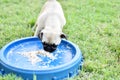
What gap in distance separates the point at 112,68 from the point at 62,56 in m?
0.80

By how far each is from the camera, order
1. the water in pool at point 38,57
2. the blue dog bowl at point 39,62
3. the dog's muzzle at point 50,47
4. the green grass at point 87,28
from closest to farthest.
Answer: the blue dog bowl at point 39,62 → the water in pool at point 38,57 → the dog's muzzle at point 50,47 → the green grass at point 87,28

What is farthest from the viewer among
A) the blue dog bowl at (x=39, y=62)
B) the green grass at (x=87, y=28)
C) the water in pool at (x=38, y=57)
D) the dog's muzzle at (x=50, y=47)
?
the green grass at (x=87, y=28)

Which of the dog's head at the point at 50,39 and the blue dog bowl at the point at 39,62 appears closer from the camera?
the blue dog bowl at the point at 39,62

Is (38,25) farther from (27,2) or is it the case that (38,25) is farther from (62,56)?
(27,2)

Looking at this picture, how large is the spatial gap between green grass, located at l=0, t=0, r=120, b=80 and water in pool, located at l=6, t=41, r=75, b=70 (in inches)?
12.4

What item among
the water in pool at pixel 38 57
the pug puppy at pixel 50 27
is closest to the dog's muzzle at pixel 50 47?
the pug puppy at pixel 50 27

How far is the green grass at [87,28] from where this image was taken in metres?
4.57

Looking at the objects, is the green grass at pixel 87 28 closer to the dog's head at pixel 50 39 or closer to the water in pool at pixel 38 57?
the water in pool at pixel 38 57

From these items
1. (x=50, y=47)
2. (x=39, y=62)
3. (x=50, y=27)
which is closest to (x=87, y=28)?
(x=50, y=27)

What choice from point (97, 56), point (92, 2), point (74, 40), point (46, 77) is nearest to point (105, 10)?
point (92, 2)

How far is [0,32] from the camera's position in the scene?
5711 millimetres

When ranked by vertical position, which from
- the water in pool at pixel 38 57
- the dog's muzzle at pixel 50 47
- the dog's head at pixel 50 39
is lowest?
the water in pool at pixel 38 57

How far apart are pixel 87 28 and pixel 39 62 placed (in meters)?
1.92

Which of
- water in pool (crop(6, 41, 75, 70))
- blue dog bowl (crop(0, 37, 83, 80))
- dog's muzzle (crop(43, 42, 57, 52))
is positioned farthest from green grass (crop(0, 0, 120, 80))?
dog's muzzle (crop(43, 42, 57, 52))
